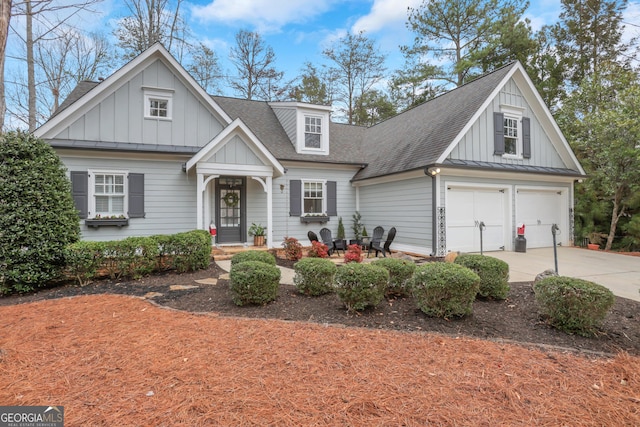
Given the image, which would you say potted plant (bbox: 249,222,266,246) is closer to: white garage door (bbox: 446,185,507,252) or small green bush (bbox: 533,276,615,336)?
white garage door (bbox: 446,185,507,252)

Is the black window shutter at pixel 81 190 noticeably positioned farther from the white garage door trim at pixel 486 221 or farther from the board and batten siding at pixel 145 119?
the white garage door trim at pixel 486 221

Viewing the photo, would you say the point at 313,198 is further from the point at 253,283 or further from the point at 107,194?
the point at 253,283

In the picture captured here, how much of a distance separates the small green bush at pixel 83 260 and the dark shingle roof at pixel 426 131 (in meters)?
8.14

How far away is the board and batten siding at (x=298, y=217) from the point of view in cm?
1123

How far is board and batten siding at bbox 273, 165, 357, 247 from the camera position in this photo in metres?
11.2

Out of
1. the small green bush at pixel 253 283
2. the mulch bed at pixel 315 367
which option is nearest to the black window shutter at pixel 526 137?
the mulch bed at pixel 315 367

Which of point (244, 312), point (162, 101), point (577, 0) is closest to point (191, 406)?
point (244, 312)

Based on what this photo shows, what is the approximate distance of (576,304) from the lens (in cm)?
352

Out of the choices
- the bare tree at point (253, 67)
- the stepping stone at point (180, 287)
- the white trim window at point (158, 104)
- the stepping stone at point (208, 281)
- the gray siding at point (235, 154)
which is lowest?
the stepping stone at point (180, 287)

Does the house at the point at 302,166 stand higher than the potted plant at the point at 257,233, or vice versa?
the house at the point at 302,166

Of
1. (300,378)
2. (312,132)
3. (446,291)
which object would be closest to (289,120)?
(312,132)

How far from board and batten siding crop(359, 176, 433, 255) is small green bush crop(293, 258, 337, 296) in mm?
5336

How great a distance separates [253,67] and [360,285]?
1876cm

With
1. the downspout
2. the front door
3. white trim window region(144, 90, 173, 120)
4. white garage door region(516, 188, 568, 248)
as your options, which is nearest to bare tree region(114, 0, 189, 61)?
white trim window region(144, 90, 173, 120)
